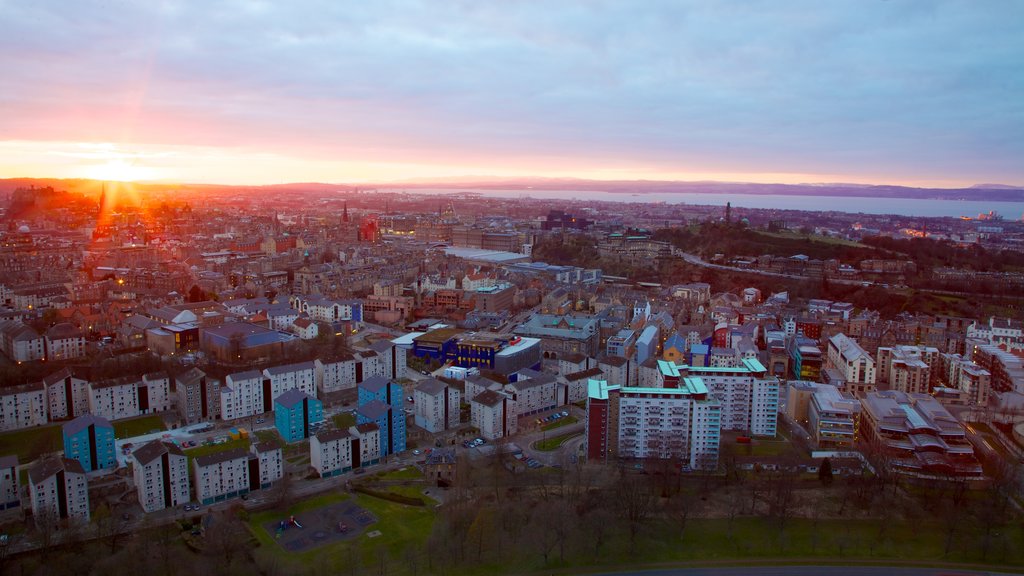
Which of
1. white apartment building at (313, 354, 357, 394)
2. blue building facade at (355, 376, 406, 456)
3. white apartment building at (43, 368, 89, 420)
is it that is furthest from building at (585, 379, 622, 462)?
white apartment building at (43, 368, 89, 420)

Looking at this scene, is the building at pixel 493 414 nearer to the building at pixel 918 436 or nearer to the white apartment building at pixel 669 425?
the white apartment building at pixel 669 425

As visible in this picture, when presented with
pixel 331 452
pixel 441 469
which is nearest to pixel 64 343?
pixel 331 452

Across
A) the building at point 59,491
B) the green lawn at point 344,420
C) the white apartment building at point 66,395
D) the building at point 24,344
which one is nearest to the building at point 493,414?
the green lawn at point 344,420

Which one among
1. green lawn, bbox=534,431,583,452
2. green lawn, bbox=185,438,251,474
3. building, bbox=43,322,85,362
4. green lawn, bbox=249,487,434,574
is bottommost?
green lawn, bbox=249,487,434,574

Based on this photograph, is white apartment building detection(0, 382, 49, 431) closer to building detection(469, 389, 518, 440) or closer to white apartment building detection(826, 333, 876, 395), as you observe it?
building detection(469, 389, 518, 440)

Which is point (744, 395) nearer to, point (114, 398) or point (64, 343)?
point (114, 398)
